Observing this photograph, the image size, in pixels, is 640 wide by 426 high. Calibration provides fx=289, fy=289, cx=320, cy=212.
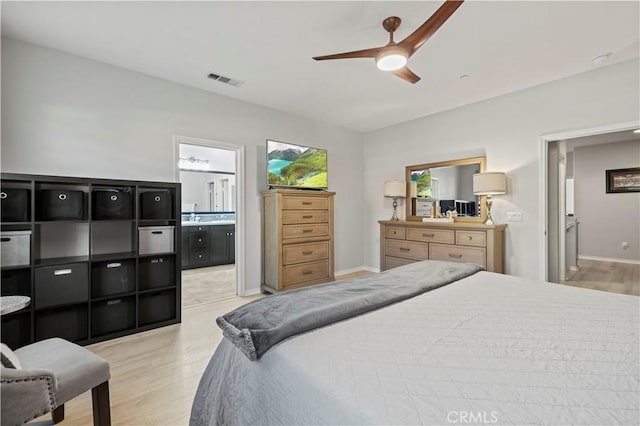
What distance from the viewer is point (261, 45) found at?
2.62 metres

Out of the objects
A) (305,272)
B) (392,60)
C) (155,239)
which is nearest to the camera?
(392,60)

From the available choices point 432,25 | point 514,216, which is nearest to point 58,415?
point 432,25

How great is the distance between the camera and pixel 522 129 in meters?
3.63

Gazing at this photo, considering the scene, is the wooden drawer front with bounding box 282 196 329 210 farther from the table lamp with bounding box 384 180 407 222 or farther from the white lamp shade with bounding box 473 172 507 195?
the white lamp shade with bounding box 473 172 507 195

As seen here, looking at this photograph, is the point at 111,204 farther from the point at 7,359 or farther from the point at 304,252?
the point at 304,252

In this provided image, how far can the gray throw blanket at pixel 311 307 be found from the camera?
3.67ft

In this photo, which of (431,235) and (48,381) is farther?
(431,235)

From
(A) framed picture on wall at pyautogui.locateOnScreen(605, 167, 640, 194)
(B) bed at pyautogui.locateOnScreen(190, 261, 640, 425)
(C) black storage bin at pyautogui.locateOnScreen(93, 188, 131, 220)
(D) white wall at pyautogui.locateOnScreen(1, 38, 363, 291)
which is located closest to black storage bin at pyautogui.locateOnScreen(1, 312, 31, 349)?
(C) black storage bin at pyautogui.locateOnScreen(93, 188, 131, 220)

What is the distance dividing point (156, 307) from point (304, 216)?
78.8 inches

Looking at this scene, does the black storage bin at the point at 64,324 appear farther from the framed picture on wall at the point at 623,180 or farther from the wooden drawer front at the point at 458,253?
the framed picture on wall at the point at 623,180

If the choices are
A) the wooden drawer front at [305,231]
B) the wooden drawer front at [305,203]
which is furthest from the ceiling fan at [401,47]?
the wooden drawer front at [305,231]

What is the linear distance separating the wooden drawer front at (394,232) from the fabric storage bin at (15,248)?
4033 mm

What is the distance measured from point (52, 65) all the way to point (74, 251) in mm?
1757

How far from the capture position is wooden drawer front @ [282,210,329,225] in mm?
3817
